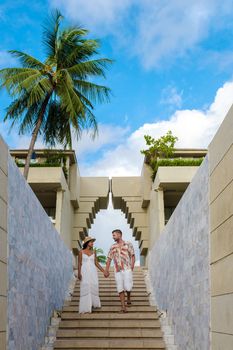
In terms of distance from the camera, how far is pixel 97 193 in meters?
20.2

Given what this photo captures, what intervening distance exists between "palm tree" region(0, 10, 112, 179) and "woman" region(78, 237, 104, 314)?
6839 millimetres

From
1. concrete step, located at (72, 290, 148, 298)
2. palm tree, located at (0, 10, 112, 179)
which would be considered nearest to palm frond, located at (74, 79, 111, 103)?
palm tree, located at (0, 10, 112, 179)

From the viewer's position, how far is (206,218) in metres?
5.42

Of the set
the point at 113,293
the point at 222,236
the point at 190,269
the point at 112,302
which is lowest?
the point at 112,302

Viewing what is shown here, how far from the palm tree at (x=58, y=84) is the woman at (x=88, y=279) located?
22.4 feet

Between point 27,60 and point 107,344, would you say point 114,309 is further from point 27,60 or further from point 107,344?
point 27,60

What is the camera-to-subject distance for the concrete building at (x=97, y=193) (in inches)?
663

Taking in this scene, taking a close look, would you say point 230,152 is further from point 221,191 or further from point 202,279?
point 202,279

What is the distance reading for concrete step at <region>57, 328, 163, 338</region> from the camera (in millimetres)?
7891

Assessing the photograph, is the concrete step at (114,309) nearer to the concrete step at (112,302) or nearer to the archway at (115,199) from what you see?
the concrete step at (112,302)

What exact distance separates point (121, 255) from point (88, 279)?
783 mm

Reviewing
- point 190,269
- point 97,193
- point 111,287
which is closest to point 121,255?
point 111,287

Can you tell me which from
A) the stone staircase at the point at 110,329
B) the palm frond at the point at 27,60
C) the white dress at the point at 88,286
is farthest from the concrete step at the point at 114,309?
the palm frond at the point at 27,60

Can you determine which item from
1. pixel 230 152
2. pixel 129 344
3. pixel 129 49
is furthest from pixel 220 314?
pixel 129 49
